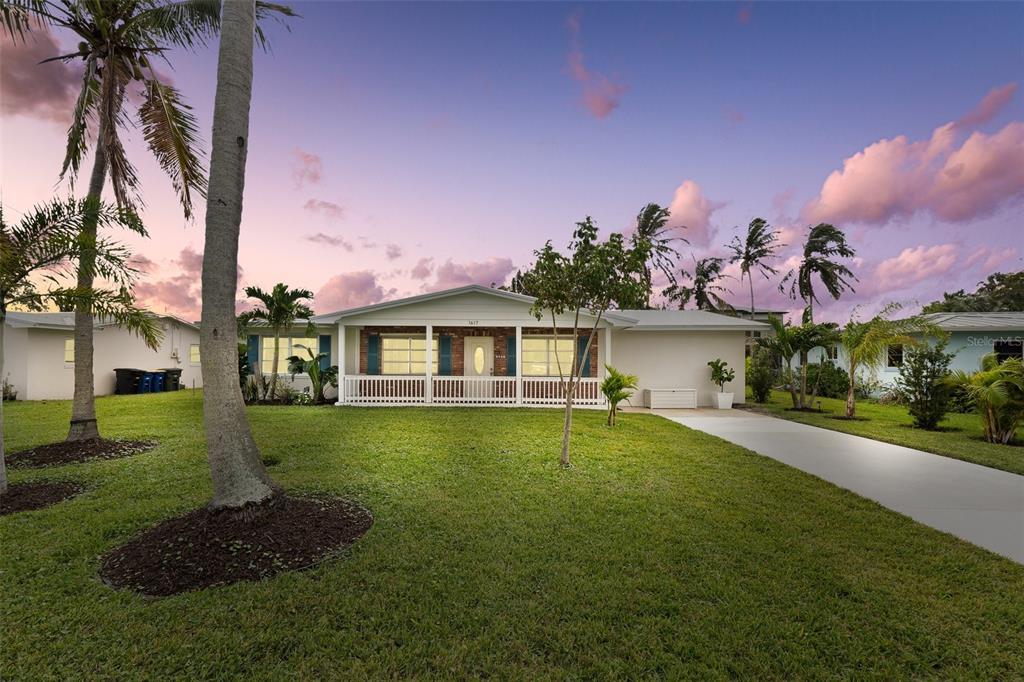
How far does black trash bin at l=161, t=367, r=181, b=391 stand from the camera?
17953 millimetres

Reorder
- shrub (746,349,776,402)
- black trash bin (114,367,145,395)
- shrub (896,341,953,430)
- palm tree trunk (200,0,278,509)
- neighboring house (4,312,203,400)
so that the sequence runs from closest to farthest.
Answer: palm tree trunk (200,0,278,509)
shrub (896,341,953,430)
neighboring house (4,312,203,400)
shrub (746,349,776,402)
black trash bin (114,367,145,395)

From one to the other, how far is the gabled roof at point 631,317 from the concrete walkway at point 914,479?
4524 millimetres

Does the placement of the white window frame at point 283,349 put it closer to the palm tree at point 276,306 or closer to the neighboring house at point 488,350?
the neighboring house at point 488,350

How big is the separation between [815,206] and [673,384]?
17.2 m

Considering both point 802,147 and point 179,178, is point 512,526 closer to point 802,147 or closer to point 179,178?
point 179,178

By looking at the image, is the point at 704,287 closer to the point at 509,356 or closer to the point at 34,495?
the point at 509,356

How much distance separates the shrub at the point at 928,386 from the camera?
382 inches

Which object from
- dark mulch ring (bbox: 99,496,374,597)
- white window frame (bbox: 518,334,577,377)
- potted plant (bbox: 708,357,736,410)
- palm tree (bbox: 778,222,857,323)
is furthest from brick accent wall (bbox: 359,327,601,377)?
palm tree (bbox: 778,222,857,323)

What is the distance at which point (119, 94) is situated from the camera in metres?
7.25

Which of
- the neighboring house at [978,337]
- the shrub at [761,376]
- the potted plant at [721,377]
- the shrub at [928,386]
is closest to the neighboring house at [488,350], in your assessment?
the potted plant at [721,377]

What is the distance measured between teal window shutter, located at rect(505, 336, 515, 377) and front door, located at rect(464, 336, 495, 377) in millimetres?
521

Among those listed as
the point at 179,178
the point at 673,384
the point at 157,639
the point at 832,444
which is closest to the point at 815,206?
the point at 673,384

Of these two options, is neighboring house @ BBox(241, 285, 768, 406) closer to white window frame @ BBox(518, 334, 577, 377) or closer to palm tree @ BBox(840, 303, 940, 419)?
white window frame @ BBox(518, 334, 577, 377)

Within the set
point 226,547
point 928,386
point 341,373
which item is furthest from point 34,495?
point 928,386
